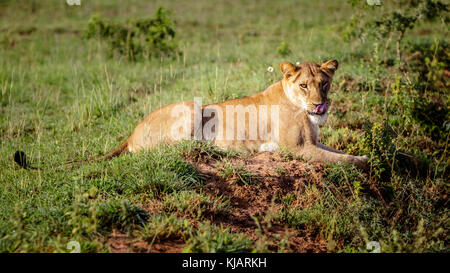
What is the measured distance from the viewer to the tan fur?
15.9ft

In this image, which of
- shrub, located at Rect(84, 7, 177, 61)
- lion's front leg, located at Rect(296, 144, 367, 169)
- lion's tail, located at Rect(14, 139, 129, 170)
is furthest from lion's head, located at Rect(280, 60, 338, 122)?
shrub, located at Rect(84, 7, 177, 61)

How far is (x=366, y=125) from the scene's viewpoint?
16.5ft

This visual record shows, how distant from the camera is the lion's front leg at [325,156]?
482 cm

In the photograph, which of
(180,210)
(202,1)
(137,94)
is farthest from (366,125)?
(202,1)

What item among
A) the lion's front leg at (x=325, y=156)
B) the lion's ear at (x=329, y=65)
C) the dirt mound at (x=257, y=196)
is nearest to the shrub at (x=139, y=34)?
the lion's ear at (x=329, y=65)

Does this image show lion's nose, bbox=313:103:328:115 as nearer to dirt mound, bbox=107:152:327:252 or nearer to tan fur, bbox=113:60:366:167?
tan fur, bbox=113:60:366:167

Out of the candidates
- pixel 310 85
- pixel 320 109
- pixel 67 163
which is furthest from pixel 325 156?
pixel 67 163

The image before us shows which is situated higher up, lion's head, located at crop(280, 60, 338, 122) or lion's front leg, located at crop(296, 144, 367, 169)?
lion's head, located at crop(280, 60, 338, 122)

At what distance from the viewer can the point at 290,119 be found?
5.07 meters

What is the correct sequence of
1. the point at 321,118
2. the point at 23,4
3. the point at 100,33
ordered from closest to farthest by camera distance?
1. the point at 321,118
2. the point at 100,33
3. the point at 23,4

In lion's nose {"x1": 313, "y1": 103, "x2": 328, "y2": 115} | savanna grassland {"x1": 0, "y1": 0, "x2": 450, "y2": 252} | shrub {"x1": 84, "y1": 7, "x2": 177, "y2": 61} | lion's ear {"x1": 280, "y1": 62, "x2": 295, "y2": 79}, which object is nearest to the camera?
savanna grassland {"x1": 0, "y1": 0, "x2": 450, "y2": 252}

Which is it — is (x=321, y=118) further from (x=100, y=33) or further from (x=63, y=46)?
(x=63, y=46)

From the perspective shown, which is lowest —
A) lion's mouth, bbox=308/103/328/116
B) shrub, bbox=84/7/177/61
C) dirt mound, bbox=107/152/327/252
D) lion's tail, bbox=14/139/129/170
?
dirt mound, bbox=107/152/327/252
